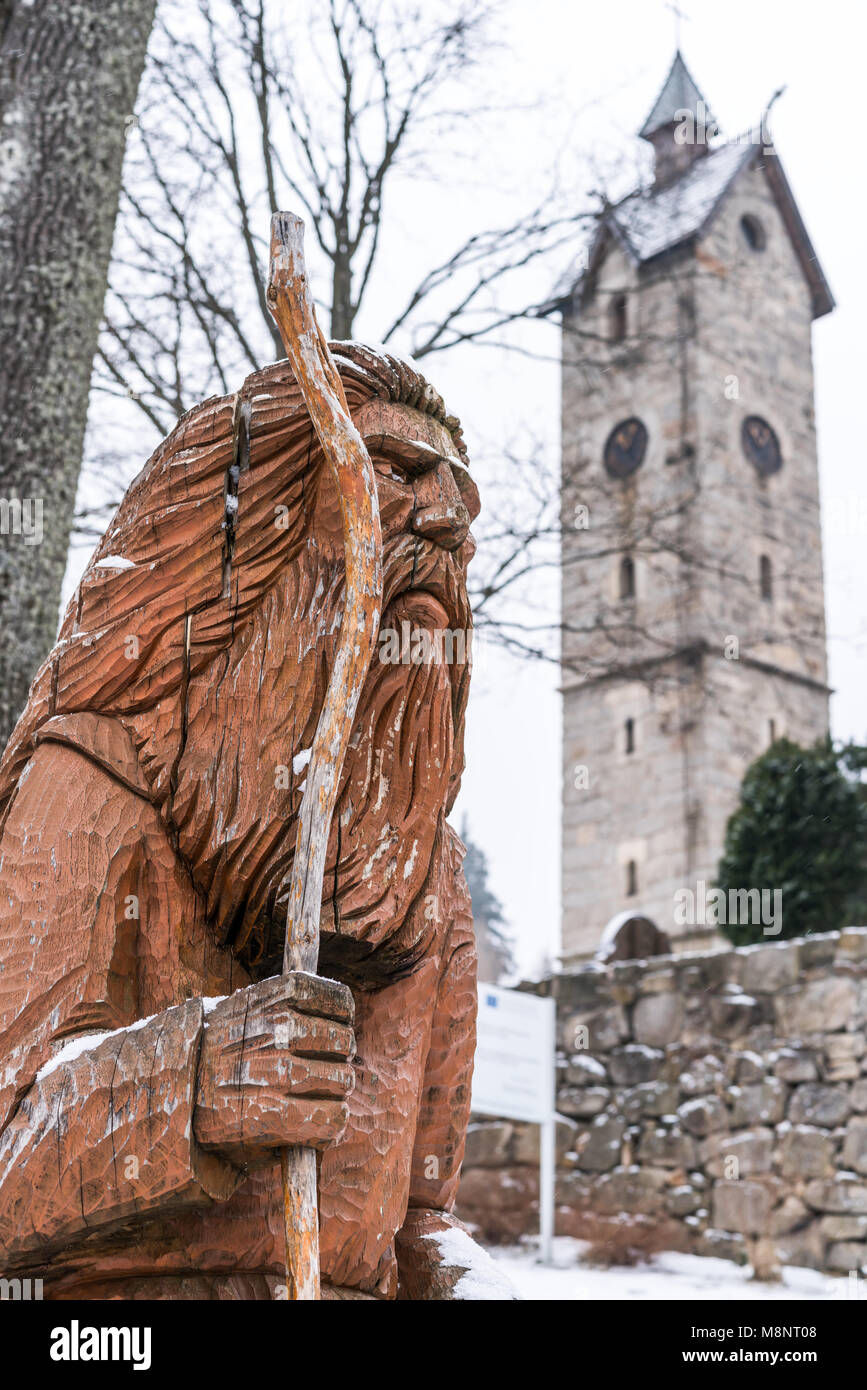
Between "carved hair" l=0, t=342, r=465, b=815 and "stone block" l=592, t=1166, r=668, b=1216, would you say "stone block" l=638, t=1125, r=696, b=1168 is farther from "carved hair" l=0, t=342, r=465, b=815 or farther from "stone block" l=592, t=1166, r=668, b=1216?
"carved hair" l=0, t=342, r=465, b=815

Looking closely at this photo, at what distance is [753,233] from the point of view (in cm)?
2411

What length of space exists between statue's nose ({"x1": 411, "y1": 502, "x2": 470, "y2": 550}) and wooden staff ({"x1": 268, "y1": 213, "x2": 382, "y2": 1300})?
0.12m

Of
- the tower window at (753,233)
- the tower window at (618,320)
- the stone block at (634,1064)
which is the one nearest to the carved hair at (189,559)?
the stone block at (634,1064)

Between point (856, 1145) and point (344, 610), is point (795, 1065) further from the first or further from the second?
point (344, 610)

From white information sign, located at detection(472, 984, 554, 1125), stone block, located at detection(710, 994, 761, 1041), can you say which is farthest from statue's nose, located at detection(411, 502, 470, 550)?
stone block, located at detection(710, 994, 761, 1041)

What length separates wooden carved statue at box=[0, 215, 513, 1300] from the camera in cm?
130

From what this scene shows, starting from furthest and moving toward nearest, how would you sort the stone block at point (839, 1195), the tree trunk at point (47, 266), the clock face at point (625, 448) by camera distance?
1. the clock face at point (625, 448)
2. the stone block at point (839, 1195)
3. the tree trunk at point (47, 266)

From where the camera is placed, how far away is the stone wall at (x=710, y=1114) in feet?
29.3

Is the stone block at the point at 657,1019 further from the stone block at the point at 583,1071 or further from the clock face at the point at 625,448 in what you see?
the clock face at the point at 625,448

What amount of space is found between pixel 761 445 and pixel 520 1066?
16.3 meters

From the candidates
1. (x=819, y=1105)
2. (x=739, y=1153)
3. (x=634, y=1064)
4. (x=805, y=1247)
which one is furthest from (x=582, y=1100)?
(x=805, y=1247)

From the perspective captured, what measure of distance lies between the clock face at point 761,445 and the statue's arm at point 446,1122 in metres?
21.9

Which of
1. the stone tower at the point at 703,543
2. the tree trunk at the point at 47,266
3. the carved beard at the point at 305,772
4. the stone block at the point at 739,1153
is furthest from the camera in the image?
the stone tower at the point at 703,543
